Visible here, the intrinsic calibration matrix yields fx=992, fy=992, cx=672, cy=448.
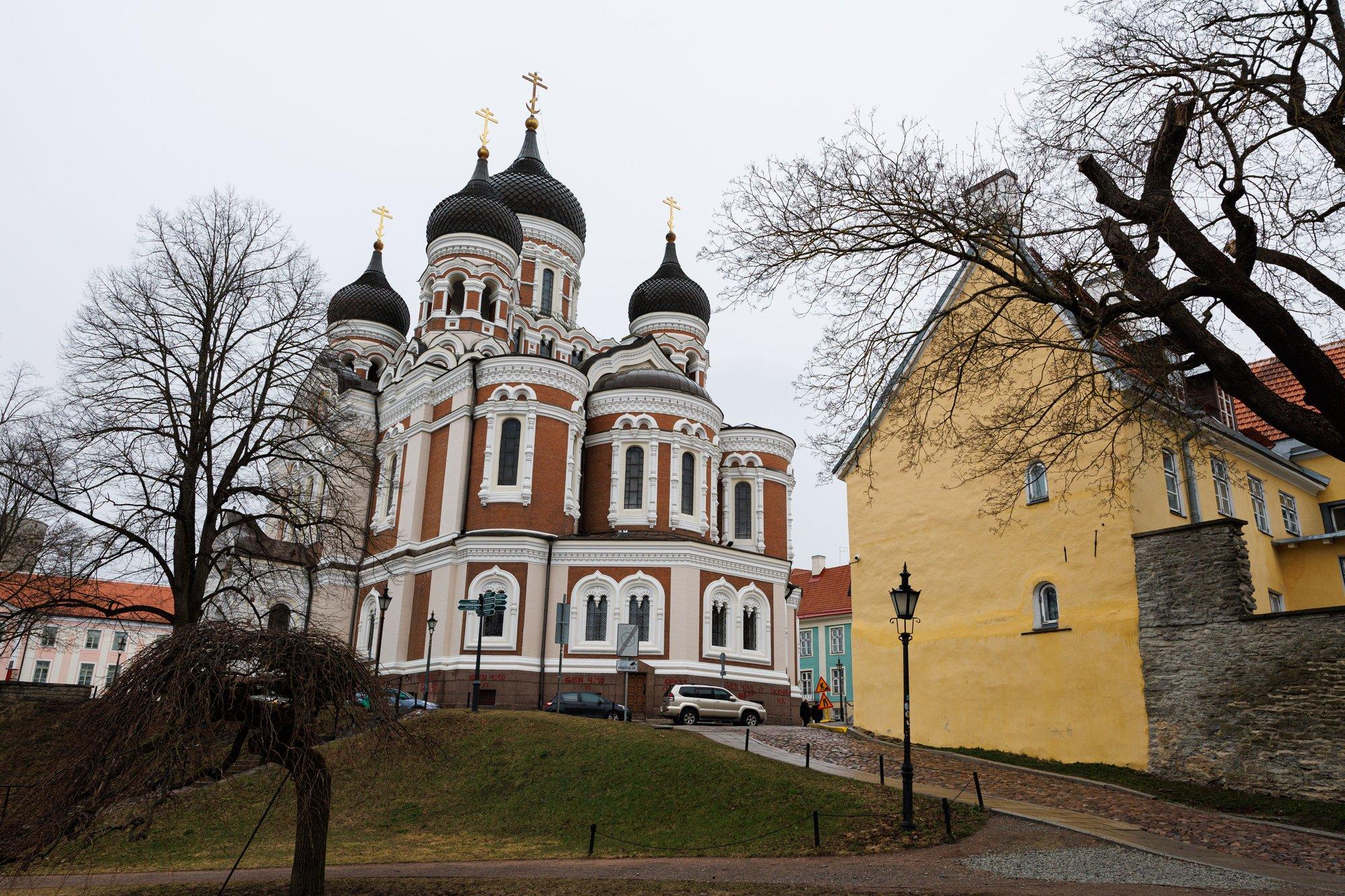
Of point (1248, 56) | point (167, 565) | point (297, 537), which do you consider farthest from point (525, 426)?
point (1248, 56)

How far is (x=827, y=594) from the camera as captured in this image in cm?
5941

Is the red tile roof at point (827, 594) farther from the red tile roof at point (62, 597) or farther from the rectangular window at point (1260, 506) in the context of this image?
the red tile roof at point (62, 597)

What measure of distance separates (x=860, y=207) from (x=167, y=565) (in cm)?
1650

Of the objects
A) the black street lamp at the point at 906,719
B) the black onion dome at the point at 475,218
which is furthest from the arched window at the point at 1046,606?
the black onion dome at the point at 475,218

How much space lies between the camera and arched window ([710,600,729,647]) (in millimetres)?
34969

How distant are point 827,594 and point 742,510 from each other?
18834 mm

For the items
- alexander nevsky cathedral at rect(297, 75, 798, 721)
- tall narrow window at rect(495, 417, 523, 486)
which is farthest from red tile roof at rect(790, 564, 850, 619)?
tall narrow window at rect(495, 417, 523, 486)

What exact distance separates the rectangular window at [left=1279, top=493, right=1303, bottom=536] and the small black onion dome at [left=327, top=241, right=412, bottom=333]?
40756mm

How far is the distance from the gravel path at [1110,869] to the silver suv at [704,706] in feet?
58.5

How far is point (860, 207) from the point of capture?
34.3 feet

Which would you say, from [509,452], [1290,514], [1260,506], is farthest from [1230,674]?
[509,452]

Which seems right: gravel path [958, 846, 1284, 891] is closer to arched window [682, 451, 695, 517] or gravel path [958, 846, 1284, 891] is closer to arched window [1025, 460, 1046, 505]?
arched window [1025, 460, 1046, 505]

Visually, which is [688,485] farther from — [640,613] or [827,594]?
[827,594]

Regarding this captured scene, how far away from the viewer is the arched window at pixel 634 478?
37875 millimetres
